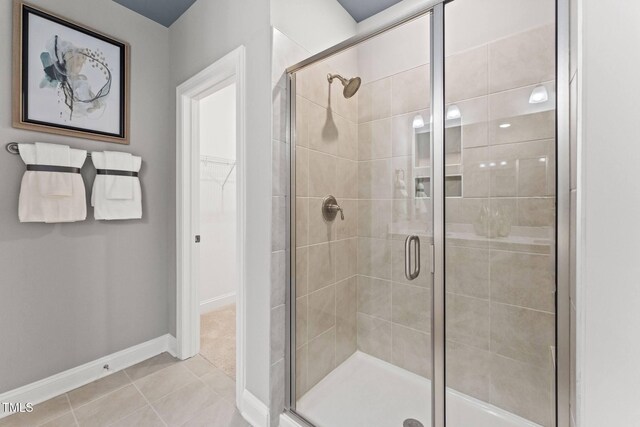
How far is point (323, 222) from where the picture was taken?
65.2 inches

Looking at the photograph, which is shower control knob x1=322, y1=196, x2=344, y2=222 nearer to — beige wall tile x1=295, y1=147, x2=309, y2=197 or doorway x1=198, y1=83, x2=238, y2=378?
beige wall tile x1=295, y1=147, x2=309, y2=197

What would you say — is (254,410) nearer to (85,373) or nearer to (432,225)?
(85,373)

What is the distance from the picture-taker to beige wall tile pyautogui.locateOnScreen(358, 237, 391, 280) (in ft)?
5.69

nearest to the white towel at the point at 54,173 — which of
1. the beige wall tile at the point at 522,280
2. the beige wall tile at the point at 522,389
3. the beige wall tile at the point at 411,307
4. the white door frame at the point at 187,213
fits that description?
the white door frame at the point at 187,213

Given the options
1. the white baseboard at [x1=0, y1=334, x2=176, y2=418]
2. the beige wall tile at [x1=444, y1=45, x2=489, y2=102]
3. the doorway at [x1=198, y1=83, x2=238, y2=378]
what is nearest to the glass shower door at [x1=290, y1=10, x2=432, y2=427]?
the beige wall tile at [x1=444, y1=45, x2=489, y2=102]

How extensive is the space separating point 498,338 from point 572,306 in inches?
30.8

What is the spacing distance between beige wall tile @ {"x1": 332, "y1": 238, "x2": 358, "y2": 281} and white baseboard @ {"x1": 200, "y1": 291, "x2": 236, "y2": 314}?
204cm

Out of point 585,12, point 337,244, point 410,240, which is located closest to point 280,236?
point 337,244

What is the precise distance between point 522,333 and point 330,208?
3.93ft

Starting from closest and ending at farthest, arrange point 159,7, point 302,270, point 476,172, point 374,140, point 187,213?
point 476,172
point 302,270
point 374,140
point 159,7
point 187,213

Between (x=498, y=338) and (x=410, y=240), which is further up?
(x=410, y=240)

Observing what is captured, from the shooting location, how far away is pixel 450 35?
1148mm

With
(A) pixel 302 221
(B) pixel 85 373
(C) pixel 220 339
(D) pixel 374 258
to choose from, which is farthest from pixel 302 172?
(B) pixel 85 373

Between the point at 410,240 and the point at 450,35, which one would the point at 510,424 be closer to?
the point at 410,240
